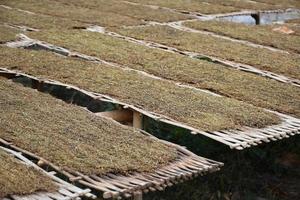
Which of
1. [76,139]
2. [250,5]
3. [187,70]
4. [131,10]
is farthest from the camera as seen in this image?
[250,5]

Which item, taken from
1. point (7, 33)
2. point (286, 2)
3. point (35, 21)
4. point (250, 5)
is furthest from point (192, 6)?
point (7, 33)

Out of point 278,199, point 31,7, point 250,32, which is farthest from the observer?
point 31,7

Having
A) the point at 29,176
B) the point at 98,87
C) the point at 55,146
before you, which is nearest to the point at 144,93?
the point at 98,87

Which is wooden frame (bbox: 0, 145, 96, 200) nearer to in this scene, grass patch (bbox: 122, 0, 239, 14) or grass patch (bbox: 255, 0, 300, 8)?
grass patch (bbox: 122, 0, 239, 14)

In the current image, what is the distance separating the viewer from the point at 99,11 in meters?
8.69

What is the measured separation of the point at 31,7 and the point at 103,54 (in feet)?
10.1

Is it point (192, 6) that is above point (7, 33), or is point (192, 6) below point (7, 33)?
above

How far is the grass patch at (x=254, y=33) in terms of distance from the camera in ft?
22.9

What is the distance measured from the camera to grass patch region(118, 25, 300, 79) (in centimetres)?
593

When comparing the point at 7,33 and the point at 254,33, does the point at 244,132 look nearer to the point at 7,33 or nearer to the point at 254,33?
the point at 254,33

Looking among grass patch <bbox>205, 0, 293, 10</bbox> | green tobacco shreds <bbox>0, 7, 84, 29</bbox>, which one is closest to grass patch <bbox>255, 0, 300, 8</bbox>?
grass patch <bbox>205, 0, 293, 10</bbox>

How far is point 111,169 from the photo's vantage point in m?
3.47

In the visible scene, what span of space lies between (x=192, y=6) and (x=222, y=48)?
292 centimetres

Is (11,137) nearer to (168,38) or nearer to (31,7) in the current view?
(168,38)
